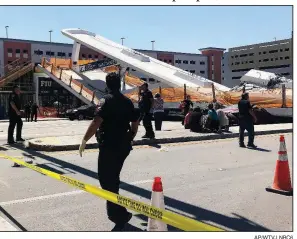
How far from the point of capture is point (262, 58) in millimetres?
73188

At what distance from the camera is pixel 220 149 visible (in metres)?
10.7

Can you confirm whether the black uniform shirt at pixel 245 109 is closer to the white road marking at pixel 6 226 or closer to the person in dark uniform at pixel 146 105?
the person in dark uniform at pixel 146 105

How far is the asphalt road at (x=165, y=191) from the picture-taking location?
4.68m

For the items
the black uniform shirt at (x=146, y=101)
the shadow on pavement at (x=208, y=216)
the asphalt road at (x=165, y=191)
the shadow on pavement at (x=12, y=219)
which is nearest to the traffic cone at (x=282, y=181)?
the asphalt road at (x=165, y=191)

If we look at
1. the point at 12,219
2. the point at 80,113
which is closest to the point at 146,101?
the point at 12,219

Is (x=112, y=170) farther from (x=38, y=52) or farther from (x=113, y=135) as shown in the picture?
(x=38, y=52)

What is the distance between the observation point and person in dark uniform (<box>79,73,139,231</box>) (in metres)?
4.32

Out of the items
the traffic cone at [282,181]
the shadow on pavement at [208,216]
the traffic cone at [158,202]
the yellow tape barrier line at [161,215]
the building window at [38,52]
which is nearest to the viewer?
the yellow tape barrier line at [161,215]

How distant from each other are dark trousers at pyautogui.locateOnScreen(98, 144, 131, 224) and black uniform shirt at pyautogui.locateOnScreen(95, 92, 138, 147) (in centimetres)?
9

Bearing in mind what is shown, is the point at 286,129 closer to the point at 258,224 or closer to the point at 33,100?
the point at 258,224

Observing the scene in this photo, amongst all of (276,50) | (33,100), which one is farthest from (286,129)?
(276,50)

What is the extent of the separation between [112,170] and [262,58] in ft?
239

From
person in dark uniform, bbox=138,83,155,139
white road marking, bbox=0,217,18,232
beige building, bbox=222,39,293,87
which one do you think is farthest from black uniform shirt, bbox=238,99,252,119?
beige building, bbox=222,39,293,87
